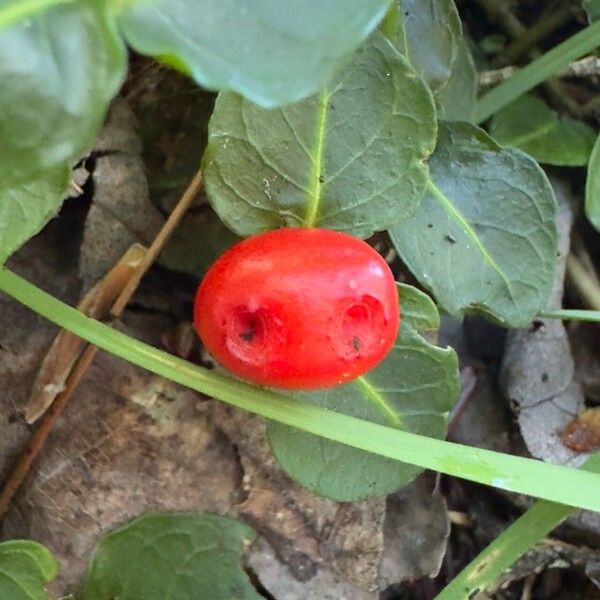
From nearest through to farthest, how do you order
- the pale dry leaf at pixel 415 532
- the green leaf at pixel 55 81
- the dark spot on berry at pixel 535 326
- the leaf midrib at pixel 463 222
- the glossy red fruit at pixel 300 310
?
the green leaf at pixel 55 81
the glossy red fruit at pixel 300 310
the leaf midrib at pixel 463 222
the pale dry leaf at pixel 415 532
the dark spot on berry at pixel 535 326

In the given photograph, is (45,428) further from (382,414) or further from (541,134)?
(541,134)

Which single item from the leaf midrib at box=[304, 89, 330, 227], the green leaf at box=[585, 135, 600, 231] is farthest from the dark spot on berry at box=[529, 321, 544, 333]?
the leaf midrib at box=[304, 89, 330, 227]

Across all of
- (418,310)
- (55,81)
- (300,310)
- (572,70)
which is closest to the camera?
(55,81)

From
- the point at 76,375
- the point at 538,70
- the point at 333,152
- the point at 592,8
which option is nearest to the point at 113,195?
the point at 76,375

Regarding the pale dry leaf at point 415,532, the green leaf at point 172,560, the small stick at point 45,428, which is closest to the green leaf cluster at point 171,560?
the green leaf at point 172,560

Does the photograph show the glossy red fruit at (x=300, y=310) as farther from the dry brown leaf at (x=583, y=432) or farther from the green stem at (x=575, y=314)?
the dry brown leaf at (x=583, y=432)

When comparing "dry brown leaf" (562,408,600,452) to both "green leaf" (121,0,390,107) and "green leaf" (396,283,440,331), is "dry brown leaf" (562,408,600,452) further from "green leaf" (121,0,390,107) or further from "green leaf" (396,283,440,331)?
"green leaf" (121,0,390,107)
